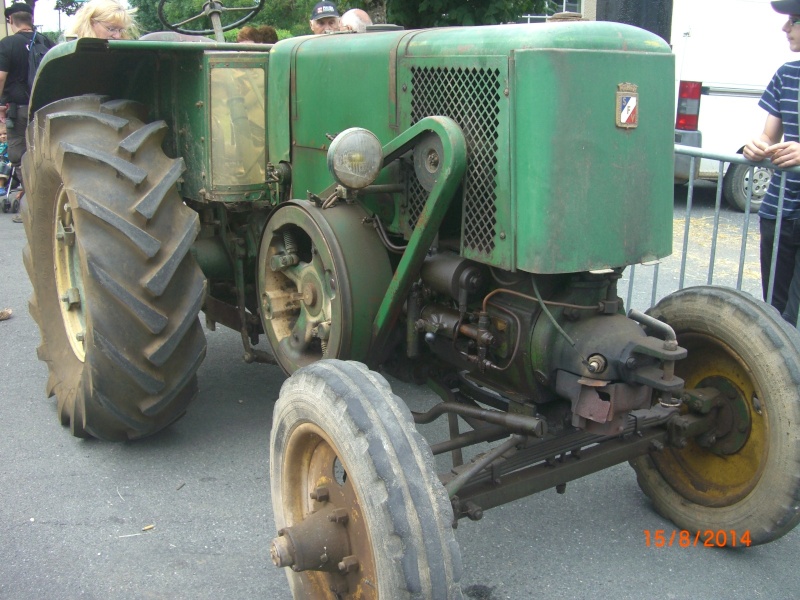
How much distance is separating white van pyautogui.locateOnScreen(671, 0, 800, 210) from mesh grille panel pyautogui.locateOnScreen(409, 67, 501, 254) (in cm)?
751

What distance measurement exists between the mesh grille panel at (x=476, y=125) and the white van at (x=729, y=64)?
24.7 feet

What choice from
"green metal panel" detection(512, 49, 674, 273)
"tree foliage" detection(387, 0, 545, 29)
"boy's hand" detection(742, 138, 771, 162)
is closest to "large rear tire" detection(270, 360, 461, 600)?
"green metal panel" detection(512, 49, 674, 273)

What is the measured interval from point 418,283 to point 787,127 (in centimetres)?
230

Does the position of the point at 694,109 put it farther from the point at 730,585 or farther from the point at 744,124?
the point at 730,585

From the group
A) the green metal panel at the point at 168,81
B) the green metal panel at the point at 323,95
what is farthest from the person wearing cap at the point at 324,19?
the green metal panel at the point at 323,95

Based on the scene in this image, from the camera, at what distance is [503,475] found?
9.23 ft

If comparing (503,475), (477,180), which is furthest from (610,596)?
(477,180)

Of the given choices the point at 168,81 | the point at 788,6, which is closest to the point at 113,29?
the point at 168,81

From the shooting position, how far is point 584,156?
2516mm

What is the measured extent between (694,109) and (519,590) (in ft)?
25.8

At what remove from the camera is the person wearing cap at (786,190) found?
4059mm

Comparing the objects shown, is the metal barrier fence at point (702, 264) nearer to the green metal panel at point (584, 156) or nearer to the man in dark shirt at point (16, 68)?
the green metal panel at point (584, 156)

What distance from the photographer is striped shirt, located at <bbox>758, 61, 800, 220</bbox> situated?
408cm
